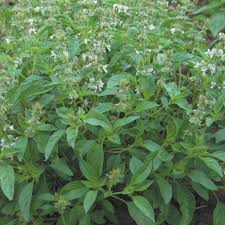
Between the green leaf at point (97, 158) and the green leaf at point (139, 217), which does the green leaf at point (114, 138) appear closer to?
the green leaf at point (97, 158)

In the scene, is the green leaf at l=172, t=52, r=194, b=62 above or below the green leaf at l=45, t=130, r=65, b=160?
above

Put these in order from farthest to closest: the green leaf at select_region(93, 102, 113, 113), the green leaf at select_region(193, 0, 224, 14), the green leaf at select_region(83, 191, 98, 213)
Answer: the green leaf at select_region(193, 0, 224, 14), the green leaf at select_region(93, 102, 113, 113), the green leaf at select_region(83, 191, 98, 213)

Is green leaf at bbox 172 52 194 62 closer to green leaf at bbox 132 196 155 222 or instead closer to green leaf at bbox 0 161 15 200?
green leaf at bbox 132 196 155 222

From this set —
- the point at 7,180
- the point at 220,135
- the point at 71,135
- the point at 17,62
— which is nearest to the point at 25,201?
the point at 7,180

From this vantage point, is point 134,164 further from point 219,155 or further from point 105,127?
point 219,155

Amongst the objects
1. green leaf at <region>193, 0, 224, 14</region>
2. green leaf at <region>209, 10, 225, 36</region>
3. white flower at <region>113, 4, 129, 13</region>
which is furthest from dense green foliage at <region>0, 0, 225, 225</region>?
green leaf at <region>193, 0, 224, 14</region>

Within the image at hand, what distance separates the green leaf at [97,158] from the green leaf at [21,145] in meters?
0.31

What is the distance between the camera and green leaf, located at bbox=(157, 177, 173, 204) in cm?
263

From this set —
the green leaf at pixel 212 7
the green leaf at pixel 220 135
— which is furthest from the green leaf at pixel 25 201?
the green leaf at pixel 212 7

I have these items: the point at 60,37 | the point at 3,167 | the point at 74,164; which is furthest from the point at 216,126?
the point at 3,167

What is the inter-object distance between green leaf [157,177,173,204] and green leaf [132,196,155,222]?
Answer: 123mm

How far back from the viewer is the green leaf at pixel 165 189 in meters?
2.63

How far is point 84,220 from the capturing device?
2660mm

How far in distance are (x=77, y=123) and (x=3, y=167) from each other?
15.3 inches
